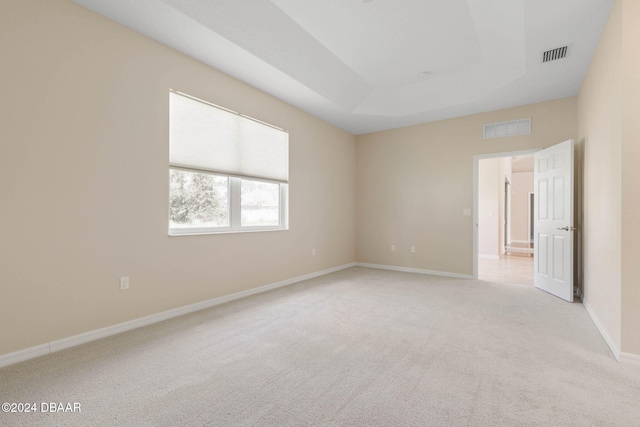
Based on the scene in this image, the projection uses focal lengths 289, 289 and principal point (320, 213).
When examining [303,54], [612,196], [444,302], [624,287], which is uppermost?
[303,54]

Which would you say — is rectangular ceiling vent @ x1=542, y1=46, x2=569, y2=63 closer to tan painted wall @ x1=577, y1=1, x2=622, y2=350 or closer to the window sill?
tan painted wall @ x1=577, y1=1, x2=622, y2=350

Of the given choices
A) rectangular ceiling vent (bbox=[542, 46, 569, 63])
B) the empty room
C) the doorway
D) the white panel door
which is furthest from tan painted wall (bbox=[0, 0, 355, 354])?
the doorway

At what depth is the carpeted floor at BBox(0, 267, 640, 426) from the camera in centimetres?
161

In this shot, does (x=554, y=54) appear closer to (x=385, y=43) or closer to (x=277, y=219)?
(x=385, y=43)

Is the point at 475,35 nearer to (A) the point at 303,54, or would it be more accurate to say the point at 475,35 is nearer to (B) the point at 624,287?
(A) the point at 303,54

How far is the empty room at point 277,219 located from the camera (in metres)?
1.86

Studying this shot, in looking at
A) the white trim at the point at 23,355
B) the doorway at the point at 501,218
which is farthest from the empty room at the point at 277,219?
the doorway at the point at 501,218

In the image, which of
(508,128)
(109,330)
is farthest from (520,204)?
(109,330)

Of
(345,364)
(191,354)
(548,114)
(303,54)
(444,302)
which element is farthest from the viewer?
(548,114)

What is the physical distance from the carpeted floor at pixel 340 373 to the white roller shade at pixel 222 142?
1786 mm

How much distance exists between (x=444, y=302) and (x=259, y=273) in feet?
8.32

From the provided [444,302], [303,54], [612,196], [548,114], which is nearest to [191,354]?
[444,302]

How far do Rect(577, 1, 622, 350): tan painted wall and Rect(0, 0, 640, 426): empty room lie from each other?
1.7 inches

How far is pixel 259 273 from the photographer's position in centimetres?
418
